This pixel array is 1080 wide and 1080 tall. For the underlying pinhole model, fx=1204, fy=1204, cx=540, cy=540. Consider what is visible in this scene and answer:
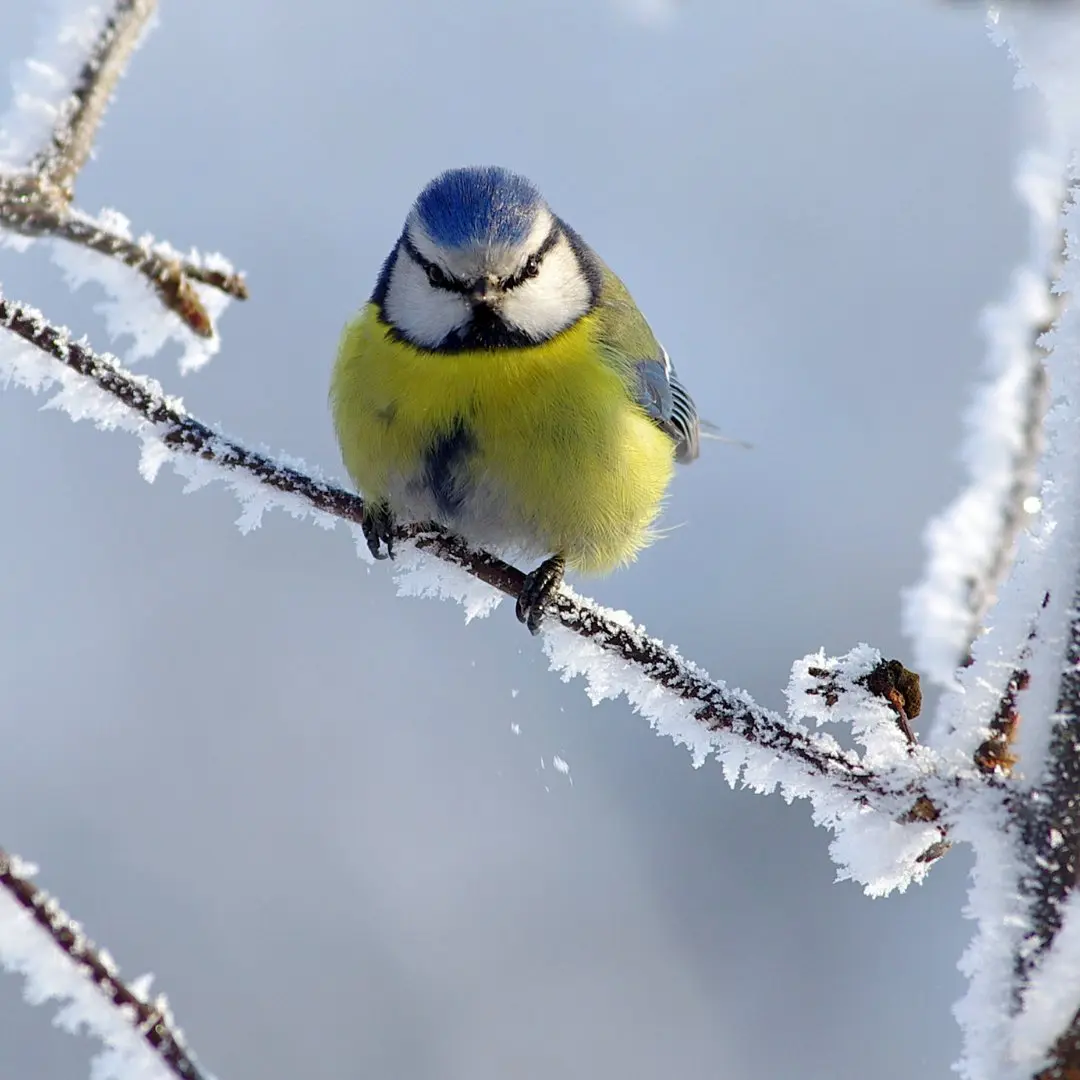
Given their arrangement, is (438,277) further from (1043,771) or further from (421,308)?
(1043,771)

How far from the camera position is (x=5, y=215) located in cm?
143

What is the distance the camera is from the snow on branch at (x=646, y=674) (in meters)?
1.22

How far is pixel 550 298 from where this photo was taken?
8.49ft

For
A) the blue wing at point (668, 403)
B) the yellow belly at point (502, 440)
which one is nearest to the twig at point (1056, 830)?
the yellow belly at point (502, 440)

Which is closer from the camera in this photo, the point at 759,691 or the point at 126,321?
the point at 126,321

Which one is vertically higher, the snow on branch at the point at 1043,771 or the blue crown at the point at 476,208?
the blue crown at the point at 476,208

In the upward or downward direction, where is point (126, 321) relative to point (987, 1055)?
upward

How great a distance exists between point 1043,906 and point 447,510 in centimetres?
171

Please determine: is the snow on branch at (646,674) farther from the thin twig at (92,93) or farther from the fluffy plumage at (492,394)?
the fluffy plumage at (492,394)

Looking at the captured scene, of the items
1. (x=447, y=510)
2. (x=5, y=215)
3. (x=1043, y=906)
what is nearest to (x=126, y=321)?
(x=5, y=215)

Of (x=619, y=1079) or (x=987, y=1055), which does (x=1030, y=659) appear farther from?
(x=619, y=1079)

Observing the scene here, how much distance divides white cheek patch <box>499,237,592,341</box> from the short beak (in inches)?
1.4

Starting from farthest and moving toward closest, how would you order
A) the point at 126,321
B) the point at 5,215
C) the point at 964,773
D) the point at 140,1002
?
the point at 126,321
the point at 5,215
the point at 964,773
the point at 140,1002

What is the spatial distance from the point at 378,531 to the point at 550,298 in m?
0.62
